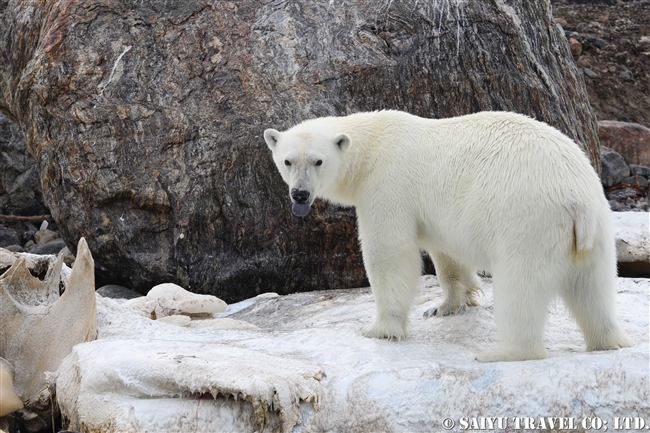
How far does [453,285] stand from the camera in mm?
5188

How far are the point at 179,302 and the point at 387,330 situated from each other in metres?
2.09

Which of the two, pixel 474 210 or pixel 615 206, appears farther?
pixel 615 206

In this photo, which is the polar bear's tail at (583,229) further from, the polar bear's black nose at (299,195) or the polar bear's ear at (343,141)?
the polar bear's black nose at (299,195)

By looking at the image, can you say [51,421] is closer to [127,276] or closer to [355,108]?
[127,276]

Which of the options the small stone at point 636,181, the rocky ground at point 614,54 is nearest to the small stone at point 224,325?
the small stone at point 636,181

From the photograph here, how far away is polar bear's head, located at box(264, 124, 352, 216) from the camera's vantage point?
4680 mm

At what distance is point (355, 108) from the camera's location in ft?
23.2

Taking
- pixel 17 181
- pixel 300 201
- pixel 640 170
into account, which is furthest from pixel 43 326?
pixel 640 170

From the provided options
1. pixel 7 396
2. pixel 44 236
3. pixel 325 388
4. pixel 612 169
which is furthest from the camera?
pixel 612 169

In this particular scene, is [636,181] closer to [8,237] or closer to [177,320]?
[177,320]

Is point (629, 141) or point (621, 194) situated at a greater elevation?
point (629, 141)

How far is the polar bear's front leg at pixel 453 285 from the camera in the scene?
518 centimetres

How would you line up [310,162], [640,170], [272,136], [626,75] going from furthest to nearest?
[626,75] → [640,170] → [272,136] → [310,162]

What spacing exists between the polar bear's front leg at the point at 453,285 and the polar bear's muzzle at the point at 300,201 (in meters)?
1.07
